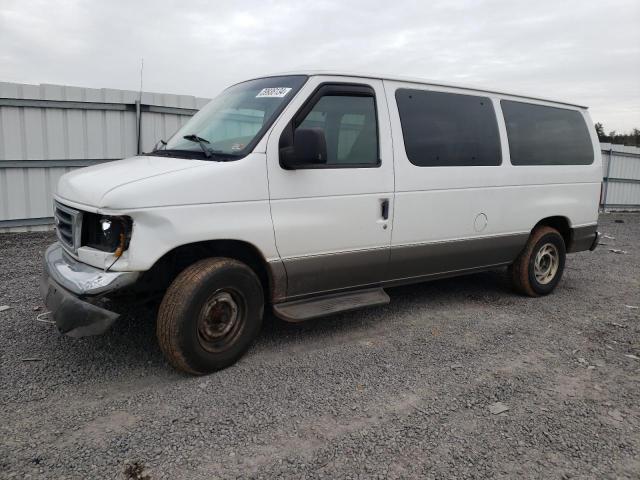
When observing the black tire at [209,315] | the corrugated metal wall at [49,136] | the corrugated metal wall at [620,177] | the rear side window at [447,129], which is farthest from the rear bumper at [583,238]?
the corrugated metal wall at [620,177]

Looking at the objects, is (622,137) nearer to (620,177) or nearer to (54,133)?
(620,177)

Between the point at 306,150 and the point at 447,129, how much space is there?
5.72ft

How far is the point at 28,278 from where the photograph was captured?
18.9 feet

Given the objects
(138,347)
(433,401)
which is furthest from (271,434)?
(138,347)

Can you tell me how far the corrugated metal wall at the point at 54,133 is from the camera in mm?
8008

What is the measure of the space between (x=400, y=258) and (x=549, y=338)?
1519 millimetres

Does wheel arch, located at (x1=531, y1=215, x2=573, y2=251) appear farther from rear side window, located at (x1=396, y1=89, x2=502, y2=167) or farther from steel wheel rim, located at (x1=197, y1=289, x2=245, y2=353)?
steel wheel rim, located at (x1=197, y1=289, x2=245, y2=353)

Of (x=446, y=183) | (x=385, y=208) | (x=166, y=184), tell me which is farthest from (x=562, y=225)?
(x=166, y=184)

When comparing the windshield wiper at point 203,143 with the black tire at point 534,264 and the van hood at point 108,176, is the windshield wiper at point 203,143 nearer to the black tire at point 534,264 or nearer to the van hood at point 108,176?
the van hood at point 108,176

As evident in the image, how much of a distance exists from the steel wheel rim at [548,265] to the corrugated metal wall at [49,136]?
6276 millimetres

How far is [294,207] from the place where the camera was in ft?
12.5

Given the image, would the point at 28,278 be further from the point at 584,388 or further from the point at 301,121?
the point at 584,388

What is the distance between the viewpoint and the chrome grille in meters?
3.44

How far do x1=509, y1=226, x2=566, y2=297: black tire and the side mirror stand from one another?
9.96 ft
